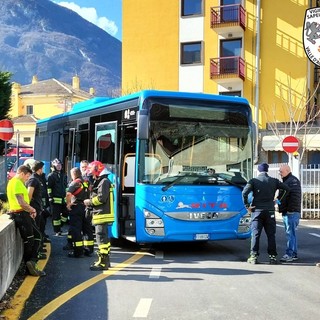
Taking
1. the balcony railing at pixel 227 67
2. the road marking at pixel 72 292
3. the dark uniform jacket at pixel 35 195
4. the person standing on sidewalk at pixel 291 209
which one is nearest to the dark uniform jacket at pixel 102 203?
the road marking at pixel 72 292

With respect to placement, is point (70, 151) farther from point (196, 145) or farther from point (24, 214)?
point (24, 214)

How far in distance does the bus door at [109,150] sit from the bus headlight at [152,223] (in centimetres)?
99

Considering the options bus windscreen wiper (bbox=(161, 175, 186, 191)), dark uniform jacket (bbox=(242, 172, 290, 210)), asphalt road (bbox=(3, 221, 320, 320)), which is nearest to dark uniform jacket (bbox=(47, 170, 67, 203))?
asphalt road (bbox=(3, 221, 320, 320))

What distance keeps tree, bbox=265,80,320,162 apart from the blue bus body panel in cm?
2033

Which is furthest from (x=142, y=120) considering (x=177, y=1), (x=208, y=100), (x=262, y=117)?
(x=177, y=1)

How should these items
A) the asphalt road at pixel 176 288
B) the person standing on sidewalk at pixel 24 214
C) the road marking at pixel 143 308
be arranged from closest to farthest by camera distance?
the road marking at pixel 143 308
the asphalt road at pixel 176 288
the person standing on sidewalk at pixel 24 214

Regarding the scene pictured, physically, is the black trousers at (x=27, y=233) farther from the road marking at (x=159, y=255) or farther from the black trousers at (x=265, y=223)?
the black trousers at (x=265, y=223)

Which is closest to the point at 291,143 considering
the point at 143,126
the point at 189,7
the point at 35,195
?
the point at 143,126

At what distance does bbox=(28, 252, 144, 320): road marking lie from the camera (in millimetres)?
6086

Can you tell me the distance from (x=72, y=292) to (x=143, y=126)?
3414mm

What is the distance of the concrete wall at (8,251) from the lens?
6598 millimetres

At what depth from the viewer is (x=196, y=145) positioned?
32.8 feet

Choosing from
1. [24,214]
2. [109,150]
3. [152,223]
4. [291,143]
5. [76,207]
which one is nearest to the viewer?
[24,214]

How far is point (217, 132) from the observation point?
1017 cm
